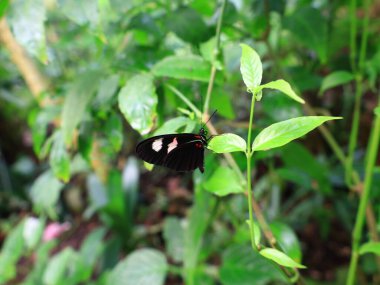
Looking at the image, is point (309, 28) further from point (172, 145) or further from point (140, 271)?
point (140, 271)

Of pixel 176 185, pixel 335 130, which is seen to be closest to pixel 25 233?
pixel 176 185

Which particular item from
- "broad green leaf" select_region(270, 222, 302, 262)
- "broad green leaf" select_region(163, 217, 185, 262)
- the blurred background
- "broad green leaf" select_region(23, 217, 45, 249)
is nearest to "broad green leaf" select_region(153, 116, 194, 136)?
the blurred background

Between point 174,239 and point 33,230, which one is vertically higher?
point 33,230

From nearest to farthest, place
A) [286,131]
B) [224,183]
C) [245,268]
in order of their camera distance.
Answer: [286,131], [224,183], [245,268]

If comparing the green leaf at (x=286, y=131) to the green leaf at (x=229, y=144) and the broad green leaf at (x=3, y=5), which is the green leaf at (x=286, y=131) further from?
the broad green leaf at (x=3, y=5)

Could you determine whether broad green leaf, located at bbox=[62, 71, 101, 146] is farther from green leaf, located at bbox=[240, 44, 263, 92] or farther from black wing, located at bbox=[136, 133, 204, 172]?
green leaf, located at bbox=[240, 44, 263, 92]

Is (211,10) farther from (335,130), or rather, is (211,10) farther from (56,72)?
(56,72)

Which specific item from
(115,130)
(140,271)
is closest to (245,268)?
(140,271)
